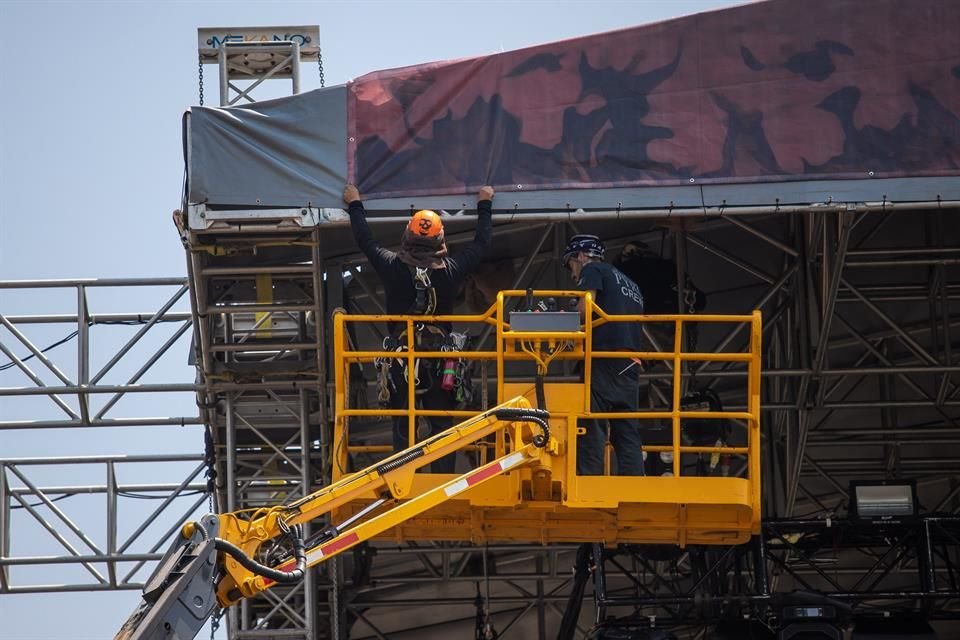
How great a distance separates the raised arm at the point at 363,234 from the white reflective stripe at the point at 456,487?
105 inches

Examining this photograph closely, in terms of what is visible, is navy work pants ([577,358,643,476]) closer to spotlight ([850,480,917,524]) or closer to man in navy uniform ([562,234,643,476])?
man in navy uniform ([562,234,643,476])

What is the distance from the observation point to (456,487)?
525 inches

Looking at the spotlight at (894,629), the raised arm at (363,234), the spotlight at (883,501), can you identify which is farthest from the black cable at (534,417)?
the spotlight at (883,501)

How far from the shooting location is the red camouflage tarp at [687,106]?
53.5ft

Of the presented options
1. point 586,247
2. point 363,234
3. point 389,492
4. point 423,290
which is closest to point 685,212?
point 586,247

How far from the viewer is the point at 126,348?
18.8 metres

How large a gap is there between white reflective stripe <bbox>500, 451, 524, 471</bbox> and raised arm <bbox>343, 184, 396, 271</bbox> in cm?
257

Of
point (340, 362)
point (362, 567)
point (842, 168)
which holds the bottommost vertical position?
point (362, 567)

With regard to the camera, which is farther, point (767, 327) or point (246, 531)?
point (767, 327)

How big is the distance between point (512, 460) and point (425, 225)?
8.82 ft

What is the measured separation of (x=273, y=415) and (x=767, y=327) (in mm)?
5360

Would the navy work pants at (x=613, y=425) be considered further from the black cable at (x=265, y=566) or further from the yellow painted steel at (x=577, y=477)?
the black cable at (x=265, y=566)

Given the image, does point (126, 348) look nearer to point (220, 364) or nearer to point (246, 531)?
point (220, 364)

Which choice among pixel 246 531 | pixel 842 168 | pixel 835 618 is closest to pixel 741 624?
pixel 835 618
